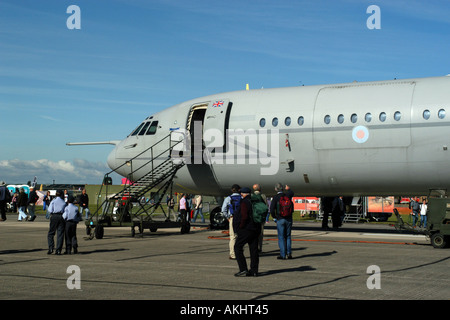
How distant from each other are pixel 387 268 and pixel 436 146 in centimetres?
854

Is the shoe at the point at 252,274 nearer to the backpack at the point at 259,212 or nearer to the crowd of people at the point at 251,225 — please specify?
the crowd of people at the point at 251,225

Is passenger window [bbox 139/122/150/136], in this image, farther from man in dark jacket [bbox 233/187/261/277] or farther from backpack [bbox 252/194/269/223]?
man in dark jacket [bbox 233/187/261/277]

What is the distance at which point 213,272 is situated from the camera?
12734mm

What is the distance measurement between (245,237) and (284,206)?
342 centimetres

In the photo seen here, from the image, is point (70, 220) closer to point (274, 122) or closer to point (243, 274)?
point (243, 274)

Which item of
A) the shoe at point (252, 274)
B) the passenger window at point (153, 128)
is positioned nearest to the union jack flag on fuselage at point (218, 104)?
the passenger window at point (153, 128)

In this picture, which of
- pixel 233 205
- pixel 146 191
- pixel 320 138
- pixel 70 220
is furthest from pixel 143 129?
pixel 233 205

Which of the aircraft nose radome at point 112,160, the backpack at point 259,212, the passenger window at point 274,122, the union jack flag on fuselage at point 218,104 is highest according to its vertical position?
the union jack flag on fuselage at point 218,104

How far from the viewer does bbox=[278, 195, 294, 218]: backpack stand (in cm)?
1539

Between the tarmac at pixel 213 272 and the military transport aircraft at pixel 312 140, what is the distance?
9.63 ft

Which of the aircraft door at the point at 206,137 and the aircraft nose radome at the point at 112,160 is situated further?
the aircraft nose radome at the point at 112,160

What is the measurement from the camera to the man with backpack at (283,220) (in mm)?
15328

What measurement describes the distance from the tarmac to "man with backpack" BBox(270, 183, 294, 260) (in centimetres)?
32
